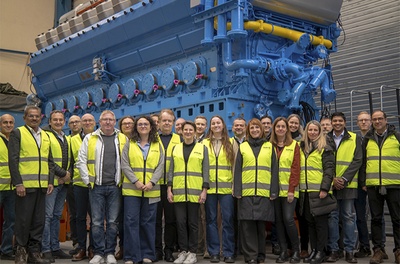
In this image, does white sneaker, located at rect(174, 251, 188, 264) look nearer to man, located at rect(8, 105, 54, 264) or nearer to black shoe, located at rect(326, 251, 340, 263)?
man, located at rect(8, 105, 54, 264)

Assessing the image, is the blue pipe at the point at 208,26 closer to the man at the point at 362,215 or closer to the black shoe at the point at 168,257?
the man at the point at 362,215

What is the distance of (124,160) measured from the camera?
17.5 ft

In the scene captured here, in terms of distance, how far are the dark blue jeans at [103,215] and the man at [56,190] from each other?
1.95 feet

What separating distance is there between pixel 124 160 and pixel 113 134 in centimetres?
40

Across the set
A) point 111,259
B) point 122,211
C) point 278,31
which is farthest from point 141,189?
point 278,31

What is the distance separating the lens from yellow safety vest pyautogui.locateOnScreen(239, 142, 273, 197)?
213 inches

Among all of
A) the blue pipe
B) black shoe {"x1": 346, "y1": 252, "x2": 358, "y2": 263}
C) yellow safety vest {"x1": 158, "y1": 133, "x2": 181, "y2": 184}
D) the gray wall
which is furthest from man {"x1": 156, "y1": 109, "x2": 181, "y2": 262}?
the gray wall

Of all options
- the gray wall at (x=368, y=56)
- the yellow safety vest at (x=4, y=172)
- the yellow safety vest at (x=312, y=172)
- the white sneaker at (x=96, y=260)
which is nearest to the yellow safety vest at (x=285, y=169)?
the yellow safety vest at (x=312, y=172)

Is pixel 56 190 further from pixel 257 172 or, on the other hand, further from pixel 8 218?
pixel 257 172

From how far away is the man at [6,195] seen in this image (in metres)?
5.74

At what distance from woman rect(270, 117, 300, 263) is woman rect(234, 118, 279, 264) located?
4.5 inches

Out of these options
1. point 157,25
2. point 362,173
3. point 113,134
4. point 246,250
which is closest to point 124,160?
point 113,134

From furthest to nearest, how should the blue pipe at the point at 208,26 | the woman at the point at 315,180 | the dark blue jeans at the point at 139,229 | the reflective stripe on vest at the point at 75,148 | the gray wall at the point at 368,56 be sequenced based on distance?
the gray wall at the point at 368,56, the blue pipe at the point at 208,26, the reflective stripe on vest at the point at 75,148, the woman at the point at 315,180, the dark blue jeans at the point at 139,229

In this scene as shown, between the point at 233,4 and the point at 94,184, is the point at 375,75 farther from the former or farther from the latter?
the point at 94,184
